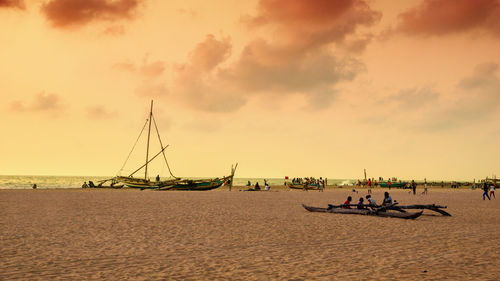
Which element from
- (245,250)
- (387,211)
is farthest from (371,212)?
(245,250)

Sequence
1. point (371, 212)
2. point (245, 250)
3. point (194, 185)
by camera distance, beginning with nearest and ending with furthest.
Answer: point (245, 250) → point (371, 212) → point (194, 185)

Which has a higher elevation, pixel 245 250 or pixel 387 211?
pixel 387 211

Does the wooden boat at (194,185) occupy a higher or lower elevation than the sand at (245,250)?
higher

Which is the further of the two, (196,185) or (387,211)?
(196,185)

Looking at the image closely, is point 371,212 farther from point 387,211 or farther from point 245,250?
point 245,250

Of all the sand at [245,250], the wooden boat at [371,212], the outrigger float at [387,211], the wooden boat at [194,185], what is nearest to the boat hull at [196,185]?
the wooden boat at [194,185]

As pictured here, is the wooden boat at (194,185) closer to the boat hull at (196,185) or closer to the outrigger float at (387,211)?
the boat hull at (196,185)

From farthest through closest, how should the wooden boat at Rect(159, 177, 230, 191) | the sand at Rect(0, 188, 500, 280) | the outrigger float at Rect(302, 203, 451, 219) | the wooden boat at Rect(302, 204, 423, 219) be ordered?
1. the wooden boat at Rect(159, 177, 230, 191)
2. the outrigger float at Rect(302, 203, 451, 219)
3. the wooden boat at Rect(302, 204, 423, 219)
4. the sand at Rect(0, 188, 500, 280)

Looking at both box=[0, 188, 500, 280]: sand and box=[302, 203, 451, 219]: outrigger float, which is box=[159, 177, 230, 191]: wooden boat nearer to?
box=[302, 203, 451, 219]: outrigger float

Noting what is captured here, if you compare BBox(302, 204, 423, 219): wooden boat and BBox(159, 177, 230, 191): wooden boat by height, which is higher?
BBox(159, 177, 230, 191): wooden boat

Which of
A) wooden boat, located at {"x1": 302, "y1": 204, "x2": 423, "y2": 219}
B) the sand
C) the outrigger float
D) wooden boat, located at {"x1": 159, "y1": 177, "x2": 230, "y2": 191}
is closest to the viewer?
the sand

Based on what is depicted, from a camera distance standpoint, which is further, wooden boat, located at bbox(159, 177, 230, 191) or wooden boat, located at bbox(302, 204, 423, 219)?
wooden boat, located at bbox(159, 177, 230, 191)

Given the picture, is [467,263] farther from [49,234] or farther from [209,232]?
[49,234]

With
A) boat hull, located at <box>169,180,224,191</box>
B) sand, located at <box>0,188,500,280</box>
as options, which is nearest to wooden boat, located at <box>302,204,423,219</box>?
sand, located at <box>0,188,500,280</box>
